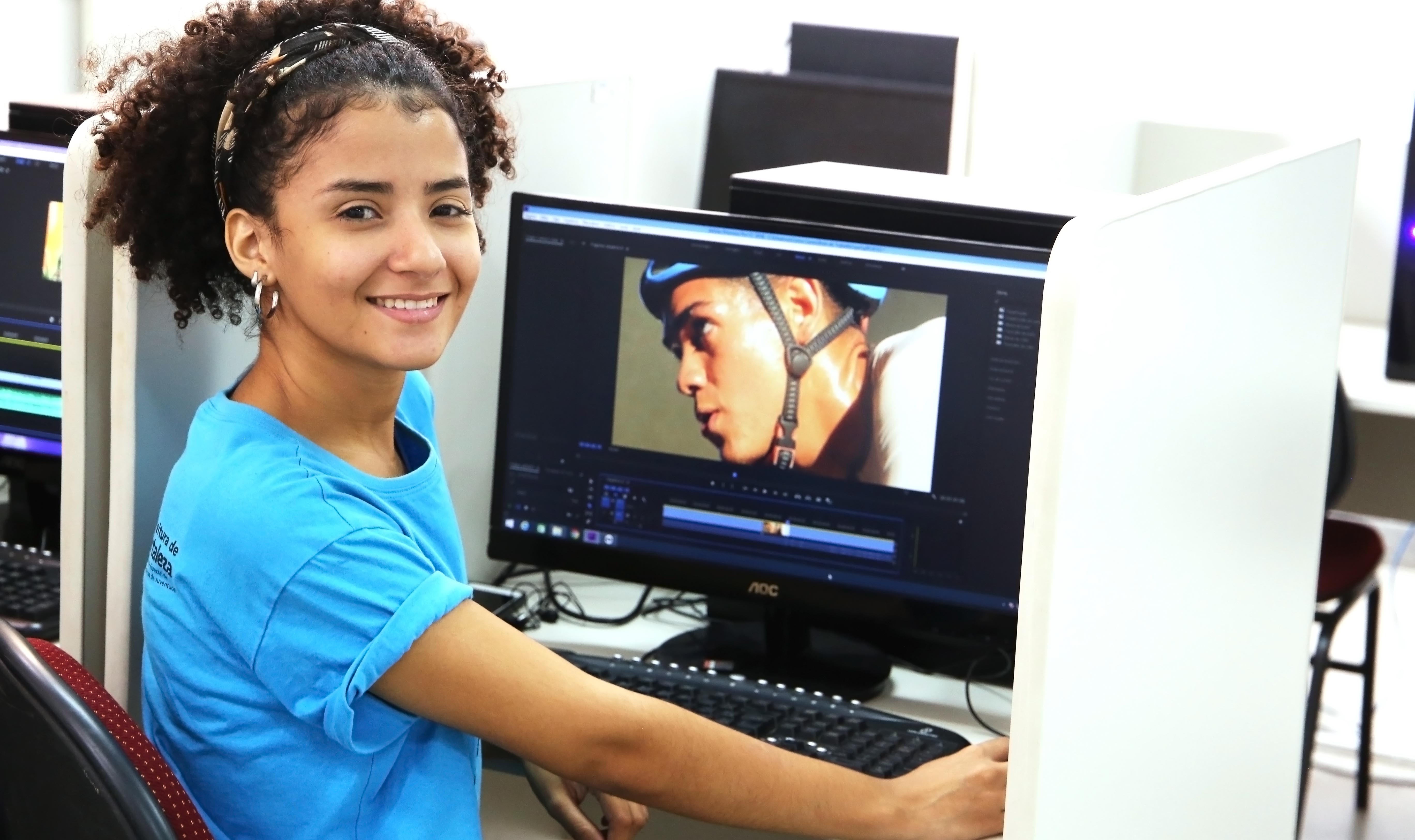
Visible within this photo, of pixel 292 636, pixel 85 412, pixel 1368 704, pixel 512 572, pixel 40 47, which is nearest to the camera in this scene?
pixel 292 636

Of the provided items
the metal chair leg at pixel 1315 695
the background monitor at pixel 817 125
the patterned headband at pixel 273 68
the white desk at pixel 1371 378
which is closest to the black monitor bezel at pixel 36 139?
the patterned headband at pixel 273 68

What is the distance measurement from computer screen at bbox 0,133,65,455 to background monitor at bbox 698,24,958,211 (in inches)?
42.5

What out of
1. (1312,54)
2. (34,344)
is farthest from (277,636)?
(1312,54)

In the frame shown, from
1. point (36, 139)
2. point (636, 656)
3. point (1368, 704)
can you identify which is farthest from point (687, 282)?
point (1368, 704)

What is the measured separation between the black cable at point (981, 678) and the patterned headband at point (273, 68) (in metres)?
0.80

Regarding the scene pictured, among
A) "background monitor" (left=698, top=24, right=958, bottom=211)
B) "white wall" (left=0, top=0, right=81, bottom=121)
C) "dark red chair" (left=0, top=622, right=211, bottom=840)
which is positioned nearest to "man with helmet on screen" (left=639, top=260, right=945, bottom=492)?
"dark red chair" (left=0, top=622, right=211, bottom=840)

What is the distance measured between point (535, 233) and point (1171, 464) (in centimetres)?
73

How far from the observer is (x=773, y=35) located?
425cm

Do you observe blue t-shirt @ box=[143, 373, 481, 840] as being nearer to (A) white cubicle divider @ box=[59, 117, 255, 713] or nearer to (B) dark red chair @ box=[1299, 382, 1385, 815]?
(A) white cubicle divider @ box=[59, 117, 255, 713]

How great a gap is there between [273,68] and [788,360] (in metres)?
0.55

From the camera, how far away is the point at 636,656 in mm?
1504

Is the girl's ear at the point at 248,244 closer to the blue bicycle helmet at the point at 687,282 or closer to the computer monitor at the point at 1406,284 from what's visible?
the blue bicycle helmet at the point at 687,282

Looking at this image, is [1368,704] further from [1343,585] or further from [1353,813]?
[1343,585]

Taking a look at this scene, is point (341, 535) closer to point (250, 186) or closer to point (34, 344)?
point (250, 186)
